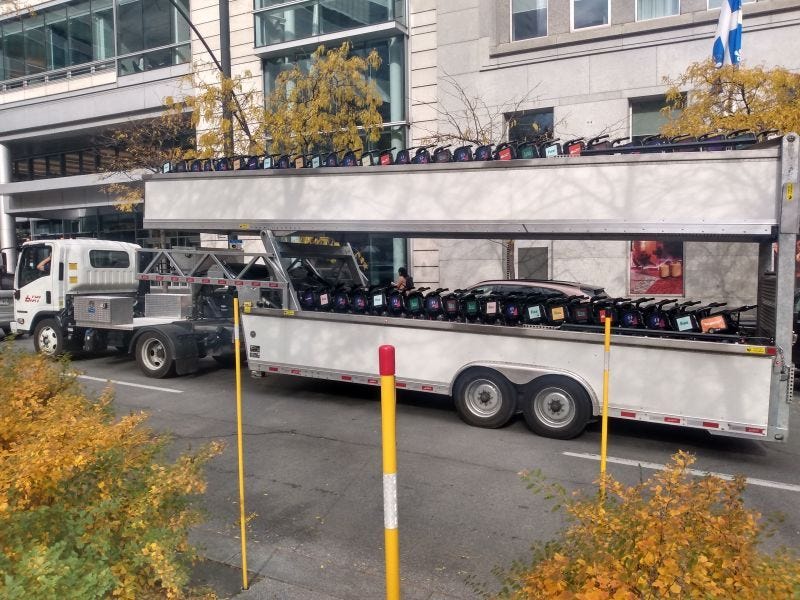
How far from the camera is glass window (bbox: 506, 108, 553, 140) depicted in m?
17.2

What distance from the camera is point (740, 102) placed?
500 inches

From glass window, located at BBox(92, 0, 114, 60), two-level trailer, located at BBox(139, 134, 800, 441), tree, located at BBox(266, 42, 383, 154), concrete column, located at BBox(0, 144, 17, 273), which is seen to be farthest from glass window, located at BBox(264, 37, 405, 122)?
concrete column, located at BBox(0, 144, 17, 273)

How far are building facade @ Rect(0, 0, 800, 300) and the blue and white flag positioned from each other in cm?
287

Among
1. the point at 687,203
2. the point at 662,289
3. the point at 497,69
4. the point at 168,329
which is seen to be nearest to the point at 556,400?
the point at 687,203

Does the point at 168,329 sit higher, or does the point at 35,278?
the point at 35,278

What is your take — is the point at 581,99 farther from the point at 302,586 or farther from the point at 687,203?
the point at 302,586

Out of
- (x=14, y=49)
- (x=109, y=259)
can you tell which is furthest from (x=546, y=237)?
(x=14, y=49)

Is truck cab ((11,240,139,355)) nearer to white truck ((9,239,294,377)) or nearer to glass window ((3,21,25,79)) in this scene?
white truck ((9,239,294,377))

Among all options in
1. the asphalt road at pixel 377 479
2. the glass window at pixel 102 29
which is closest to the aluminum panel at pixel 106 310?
the asphalt road at pixel 377 479

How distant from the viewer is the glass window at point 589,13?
16.9 meters

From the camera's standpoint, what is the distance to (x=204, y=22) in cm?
2200

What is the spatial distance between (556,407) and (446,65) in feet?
45.2

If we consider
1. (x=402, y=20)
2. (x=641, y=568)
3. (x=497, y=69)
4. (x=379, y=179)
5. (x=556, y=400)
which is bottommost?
(x=556, y=400)

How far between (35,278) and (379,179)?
8.35 metres
